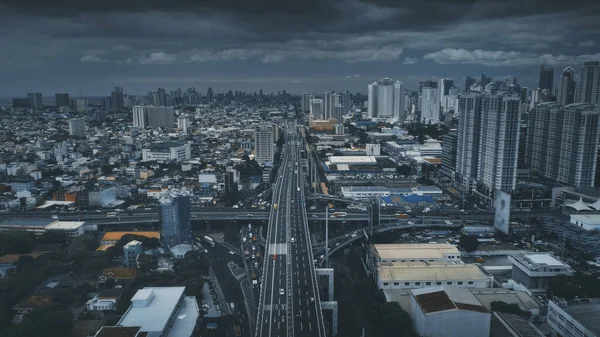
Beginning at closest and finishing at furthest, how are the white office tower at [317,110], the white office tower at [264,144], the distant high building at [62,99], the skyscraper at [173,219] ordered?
the skyscraper at [173,219] → the white office tower at [264,144] → the white office tower at [317,110] → the distant high building at [62,99]

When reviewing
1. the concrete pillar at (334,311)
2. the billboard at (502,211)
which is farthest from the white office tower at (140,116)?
the concrete pillar at (334,311)

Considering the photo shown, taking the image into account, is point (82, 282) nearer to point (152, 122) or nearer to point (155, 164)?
point (155, 164)

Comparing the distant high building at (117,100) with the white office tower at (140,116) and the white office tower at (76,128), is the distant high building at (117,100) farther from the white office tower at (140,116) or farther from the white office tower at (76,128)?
the white office tower at (76,128)

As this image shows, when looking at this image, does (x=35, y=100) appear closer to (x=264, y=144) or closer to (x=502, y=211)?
(x=264, y=144)

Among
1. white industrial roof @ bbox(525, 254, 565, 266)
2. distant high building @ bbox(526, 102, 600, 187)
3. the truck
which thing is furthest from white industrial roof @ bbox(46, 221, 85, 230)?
distant high building @ bbox(526, 102, 600, 187)

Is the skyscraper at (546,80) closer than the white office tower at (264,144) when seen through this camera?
No

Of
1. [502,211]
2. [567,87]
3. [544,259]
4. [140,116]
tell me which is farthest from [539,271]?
[140,116]
